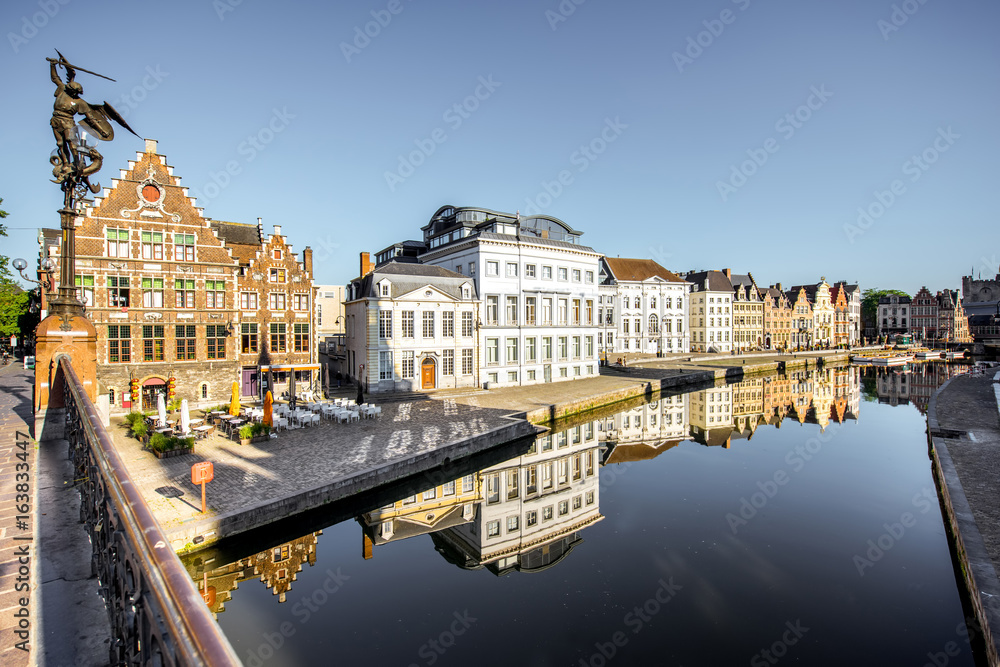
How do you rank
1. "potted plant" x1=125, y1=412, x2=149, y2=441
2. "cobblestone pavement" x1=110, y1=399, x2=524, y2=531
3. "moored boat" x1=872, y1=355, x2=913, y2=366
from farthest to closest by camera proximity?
"moored boat" x1=872, y1=355, x2=913, y2=366, "potted plant" x1=125, y1=412, x2=149, y2=441, "cobblestone pavement" x1=110, y1=399, x2=524, y2=531

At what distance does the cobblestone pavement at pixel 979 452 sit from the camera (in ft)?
44.0

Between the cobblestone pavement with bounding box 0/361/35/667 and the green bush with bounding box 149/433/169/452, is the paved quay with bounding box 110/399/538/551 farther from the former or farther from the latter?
the cobblestone pavement with bounding box 0/361/35/667

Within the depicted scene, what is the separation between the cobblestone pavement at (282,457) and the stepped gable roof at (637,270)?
1891 inches

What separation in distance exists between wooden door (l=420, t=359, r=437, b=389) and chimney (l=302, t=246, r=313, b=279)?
386 inches

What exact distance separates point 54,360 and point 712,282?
8180 cm

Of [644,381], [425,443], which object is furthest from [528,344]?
[425,443]

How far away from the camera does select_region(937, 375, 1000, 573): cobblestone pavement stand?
13.4 meters

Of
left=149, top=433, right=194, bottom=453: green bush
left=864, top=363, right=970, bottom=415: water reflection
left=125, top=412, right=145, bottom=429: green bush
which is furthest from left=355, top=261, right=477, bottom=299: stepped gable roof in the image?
left=864, top=363, right=970, bottom=415: water reflection

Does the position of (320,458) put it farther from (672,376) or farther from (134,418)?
(672,376)

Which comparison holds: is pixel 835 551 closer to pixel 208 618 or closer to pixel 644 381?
pixel 208 618

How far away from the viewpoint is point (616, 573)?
12883mm

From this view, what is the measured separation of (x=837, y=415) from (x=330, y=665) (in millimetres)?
39280

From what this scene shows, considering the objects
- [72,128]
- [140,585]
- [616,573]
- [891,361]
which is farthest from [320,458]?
[891,361]

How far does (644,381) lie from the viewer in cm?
4288
